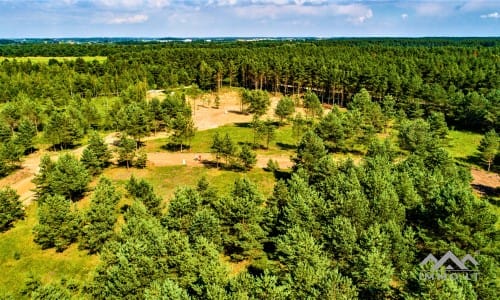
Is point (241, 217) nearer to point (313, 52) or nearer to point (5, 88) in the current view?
point (5, 88)

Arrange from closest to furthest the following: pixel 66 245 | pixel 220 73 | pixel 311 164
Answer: pixel 66 245 → pixel 311 164 → pixel 220 73

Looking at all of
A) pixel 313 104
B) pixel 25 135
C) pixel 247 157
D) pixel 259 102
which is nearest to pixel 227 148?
pixel 247 157

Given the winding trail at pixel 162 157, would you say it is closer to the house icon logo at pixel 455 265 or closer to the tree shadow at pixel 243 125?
the tree shadow at pixel 243 125

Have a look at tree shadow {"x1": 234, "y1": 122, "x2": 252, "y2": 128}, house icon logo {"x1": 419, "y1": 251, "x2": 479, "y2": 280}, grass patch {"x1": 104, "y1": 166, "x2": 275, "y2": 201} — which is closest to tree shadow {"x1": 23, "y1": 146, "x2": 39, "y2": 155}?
grass patch {"x1": 104, "y1": 166, "x2": 275, "y2": 201}

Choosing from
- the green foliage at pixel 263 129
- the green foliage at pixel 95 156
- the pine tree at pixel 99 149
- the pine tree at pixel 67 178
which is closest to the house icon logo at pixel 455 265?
the pine tree at pixel 67 178

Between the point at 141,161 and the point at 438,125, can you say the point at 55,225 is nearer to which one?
the point at 141,161

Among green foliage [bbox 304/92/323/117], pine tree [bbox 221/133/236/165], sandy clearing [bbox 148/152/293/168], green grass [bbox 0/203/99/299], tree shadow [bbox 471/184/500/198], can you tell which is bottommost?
green grass [bbox 0/203/99/299]

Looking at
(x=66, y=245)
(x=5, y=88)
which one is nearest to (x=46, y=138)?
(x=66, y=245)

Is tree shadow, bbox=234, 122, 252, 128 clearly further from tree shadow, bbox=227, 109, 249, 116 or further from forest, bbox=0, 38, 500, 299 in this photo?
tree shadow, bbox=227, 109, 249, 116
